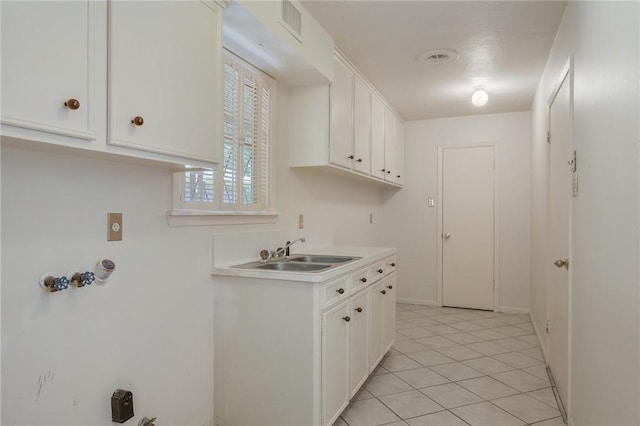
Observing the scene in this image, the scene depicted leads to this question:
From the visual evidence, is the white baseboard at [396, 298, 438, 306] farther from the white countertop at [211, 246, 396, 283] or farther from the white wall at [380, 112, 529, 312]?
the white countertop at [211, 246, 396, 283]

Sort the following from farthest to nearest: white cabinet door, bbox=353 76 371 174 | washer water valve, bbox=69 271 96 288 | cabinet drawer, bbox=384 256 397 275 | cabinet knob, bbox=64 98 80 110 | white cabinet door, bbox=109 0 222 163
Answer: white cabinet door, bbox=353 76 371 174 → cabinet drawer, bbox=384 256 397 275 → washer water valve, bbox=69 271 96 288 → white cabinet door, bbox=109 0 222 163 → cabinet knob, bbox=64 98 80 110

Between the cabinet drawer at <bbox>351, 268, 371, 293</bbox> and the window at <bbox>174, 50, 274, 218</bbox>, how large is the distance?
0.73 m

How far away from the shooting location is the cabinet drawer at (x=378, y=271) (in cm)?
275

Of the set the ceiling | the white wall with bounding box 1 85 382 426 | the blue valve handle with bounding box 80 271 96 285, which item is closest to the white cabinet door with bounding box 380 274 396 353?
the white wall with bounding box 1 85 382 426

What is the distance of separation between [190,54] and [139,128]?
412 millimetres

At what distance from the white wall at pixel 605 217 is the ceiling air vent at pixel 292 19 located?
1412mm

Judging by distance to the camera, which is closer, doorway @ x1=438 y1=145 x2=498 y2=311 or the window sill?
the window sill

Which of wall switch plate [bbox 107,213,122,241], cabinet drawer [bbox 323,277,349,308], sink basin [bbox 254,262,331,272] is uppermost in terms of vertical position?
wall switch plate [bbox 107,213,122,241]

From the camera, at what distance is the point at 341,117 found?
2973 millimetres

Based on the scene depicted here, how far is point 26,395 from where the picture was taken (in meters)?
1.28

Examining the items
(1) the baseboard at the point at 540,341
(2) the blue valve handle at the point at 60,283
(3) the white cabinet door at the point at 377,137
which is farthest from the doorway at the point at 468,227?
(2) the blue valve handle at the point at 60,283

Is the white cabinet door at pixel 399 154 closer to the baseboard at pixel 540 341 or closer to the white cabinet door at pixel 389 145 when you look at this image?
the white cabinet door at pixel 389 145

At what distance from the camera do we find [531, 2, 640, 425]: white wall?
1241 millimetres

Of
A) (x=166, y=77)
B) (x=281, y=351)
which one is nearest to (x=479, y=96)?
(x=281, y=351)
